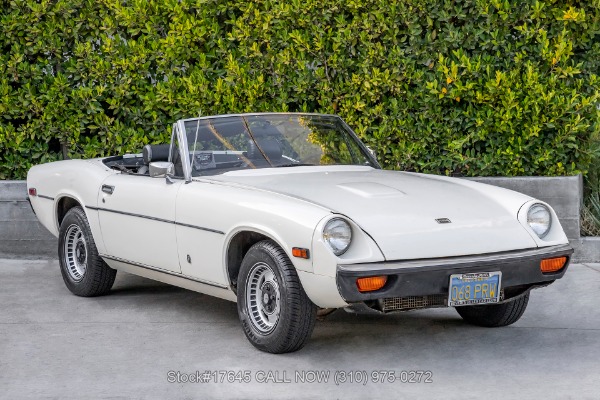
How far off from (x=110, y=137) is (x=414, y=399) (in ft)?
17.0

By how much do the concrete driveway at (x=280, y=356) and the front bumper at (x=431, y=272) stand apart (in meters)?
0.44

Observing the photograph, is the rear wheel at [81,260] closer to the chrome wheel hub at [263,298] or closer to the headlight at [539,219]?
the chrome wheel hub at [263,298]

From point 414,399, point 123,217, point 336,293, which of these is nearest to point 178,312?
point 123,217

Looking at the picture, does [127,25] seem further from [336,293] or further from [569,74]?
[336,293]

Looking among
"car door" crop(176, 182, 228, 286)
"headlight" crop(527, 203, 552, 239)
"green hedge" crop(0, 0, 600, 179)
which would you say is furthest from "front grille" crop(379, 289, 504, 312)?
"green hedge" crop(0, 0, 600, 179)

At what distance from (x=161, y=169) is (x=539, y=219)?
93.2 inches

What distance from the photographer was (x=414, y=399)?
16.9 feet

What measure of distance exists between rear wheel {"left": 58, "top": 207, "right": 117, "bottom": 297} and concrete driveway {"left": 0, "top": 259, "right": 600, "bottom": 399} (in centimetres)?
12

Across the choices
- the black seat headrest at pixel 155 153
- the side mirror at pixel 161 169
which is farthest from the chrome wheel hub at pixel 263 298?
the black seat headrest at pixel 155 153

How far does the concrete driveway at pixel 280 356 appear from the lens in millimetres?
5336

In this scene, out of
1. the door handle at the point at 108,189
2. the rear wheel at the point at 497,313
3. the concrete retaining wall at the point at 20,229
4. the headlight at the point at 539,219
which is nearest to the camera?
the headlight at the point at 539,219

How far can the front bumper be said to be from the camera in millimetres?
5410

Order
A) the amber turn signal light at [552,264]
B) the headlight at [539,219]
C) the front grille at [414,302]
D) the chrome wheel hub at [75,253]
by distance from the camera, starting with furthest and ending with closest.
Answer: the chrome wheel hub at [75,253] < the headlight at [539,219] < the amber turn signal light at [552,264] < the front grille at [414,302]

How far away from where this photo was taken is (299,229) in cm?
560
